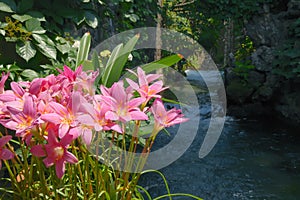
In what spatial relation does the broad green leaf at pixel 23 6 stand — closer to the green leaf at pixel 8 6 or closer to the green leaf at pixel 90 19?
the green leaf at pixel 8 6

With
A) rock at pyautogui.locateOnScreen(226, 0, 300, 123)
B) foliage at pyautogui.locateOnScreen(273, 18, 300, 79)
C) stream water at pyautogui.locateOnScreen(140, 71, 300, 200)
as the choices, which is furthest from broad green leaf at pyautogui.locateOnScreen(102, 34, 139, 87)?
rock at pyautogui.locateOnScreen(226, 0, 300, 123)

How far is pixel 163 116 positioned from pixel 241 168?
3509mm

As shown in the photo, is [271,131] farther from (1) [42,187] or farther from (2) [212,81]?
(1) [42,187]

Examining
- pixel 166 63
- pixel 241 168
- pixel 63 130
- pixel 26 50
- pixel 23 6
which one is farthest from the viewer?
pixel 241 168

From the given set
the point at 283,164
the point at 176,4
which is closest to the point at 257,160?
the point at 283,164

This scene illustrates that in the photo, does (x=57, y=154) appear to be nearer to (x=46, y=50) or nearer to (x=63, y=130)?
(x=63, y=130)

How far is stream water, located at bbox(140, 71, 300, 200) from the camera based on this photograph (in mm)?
3322

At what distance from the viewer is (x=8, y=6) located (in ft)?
5.36

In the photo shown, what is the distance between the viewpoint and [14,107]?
2.05ft

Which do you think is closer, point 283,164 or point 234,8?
point 283,164

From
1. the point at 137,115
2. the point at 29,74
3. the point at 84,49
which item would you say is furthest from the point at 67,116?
the point at 29,74

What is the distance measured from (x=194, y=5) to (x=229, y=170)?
4.66 metres

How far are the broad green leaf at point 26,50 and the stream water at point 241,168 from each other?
1.95m

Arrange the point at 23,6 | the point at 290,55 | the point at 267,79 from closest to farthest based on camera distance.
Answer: the point at 23,6
the point at 290,55
the point at 267,79
